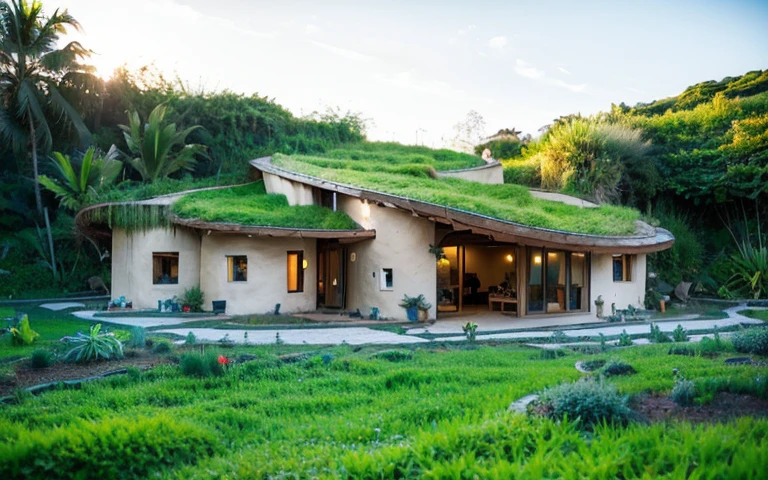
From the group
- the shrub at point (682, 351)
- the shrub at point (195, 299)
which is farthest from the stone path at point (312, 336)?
the shrub at point (682, 351)

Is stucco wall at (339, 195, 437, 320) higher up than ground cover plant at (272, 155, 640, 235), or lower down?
lower down

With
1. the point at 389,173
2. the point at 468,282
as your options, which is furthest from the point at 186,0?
the point at 468,282

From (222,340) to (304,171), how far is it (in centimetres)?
1000

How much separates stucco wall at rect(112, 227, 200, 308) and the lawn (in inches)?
475

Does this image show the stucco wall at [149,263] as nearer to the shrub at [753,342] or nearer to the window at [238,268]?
the window at [238,268]

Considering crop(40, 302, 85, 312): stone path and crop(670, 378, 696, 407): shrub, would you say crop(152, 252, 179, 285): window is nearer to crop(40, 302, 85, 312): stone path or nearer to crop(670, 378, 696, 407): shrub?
crop(40, 302, 85, 312): stone path

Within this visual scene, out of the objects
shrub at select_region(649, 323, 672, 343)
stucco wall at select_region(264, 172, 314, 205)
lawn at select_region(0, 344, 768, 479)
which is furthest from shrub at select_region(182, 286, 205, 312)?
shrub at select_region(649, 323, 672, 343)

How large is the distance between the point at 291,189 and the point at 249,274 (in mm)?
4175

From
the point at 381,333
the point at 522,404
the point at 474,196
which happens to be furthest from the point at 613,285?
the point at 522,404

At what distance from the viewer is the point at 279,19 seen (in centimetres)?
1977

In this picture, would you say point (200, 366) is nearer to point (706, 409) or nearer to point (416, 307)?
point (706, 409)

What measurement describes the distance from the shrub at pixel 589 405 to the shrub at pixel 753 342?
4.35m

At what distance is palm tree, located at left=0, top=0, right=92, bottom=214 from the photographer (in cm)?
2528

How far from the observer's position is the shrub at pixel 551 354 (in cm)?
1058
